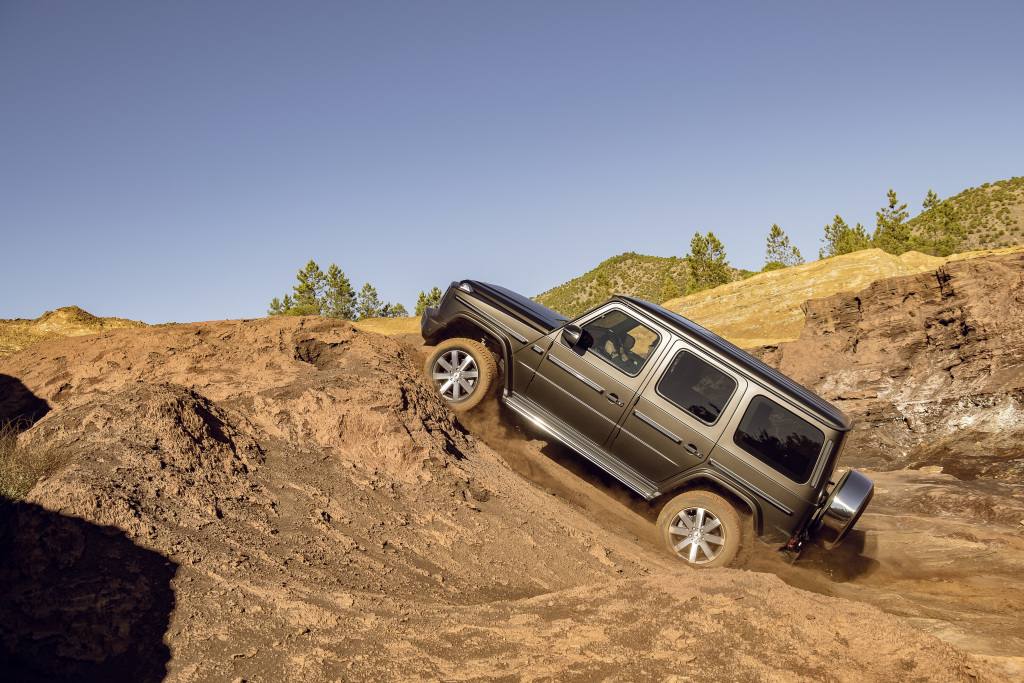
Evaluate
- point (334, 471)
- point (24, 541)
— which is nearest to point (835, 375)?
point (334, 471)

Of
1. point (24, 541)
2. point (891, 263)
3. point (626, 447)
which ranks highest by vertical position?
point (891, 263)

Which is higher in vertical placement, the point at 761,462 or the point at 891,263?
the point at 891,263

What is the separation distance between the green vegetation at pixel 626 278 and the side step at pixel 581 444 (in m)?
102

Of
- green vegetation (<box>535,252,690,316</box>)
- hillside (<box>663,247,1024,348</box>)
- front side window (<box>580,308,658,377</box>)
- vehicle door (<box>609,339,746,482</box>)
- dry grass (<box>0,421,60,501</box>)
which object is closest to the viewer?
dry grass (<box>0,421,60,501</box>)

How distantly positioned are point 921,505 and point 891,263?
121ft

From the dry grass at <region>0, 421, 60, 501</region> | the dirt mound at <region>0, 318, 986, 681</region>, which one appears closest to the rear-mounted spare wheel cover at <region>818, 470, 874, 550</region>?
the dirt mound at <region>0, 318, 986, 681</region>

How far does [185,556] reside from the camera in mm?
4129

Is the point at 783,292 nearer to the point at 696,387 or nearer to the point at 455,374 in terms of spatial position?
the point at 696,387

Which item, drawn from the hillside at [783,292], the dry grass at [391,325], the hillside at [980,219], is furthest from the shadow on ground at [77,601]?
the hillside at [980,219]

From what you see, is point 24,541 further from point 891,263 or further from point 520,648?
point 891,263

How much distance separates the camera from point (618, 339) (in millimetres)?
7277

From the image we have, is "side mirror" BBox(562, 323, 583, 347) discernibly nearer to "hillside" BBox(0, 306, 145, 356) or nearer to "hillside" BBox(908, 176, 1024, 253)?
"hillside" BBox(0, 306, 145, 356)

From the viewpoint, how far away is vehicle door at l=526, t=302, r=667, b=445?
7082 mm

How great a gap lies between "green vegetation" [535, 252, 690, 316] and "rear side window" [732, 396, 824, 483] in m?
102
